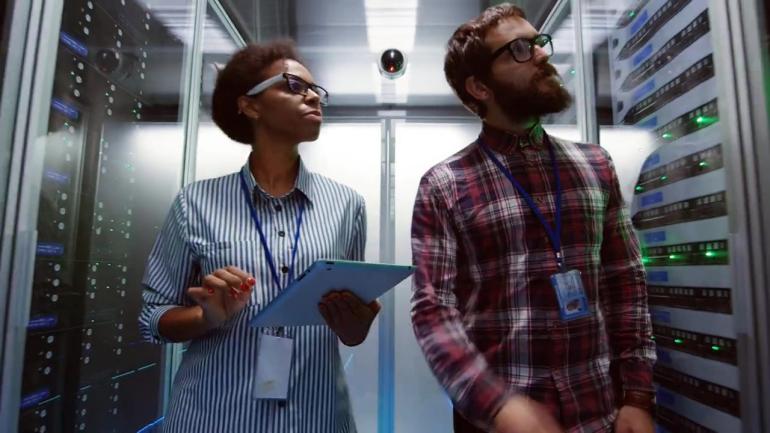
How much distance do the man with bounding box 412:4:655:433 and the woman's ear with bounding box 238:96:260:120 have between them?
570 mm

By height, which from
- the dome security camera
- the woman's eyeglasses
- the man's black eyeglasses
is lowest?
the woman's eyeglasses

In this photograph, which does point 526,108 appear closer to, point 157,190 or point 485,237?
point 485,237

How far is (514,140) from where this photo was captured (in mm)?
1202

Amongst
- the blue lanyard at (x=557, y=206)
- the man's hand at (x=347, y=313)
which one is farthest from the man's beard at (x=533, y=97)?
the man's hand at (x=347, y=313)

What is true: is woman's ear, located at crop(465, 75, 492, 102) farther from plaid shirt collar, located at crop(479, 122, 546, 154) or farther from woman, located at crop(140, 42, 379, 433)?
woman, located at crop(140, 42, 379, 433)

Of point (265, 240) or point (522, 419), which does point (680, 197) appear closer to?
point (522, 419)

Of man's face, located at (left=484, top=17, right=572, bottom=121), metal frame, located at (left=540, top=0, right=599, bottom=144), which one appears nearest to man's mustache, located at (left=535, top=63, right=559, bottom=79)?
man's face, located at (left=484, top=17, right=572, bottom=121)

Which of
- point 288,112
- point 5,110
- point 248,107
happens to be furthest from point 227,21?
point 5,110

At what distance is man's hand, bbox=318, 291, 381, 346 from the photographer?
1045 mm

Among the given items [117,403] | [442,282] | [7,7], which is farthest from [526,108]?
[117,403]

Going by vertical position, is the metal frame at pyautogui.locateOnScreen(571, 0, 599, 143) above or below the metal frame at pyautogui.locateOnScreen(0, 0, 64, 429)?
above

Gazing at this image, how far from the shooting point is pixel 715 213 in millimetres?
1185

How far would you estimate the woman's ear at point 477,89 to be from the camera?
1285 mm

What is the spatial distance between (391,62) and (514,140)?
5.94 ft
